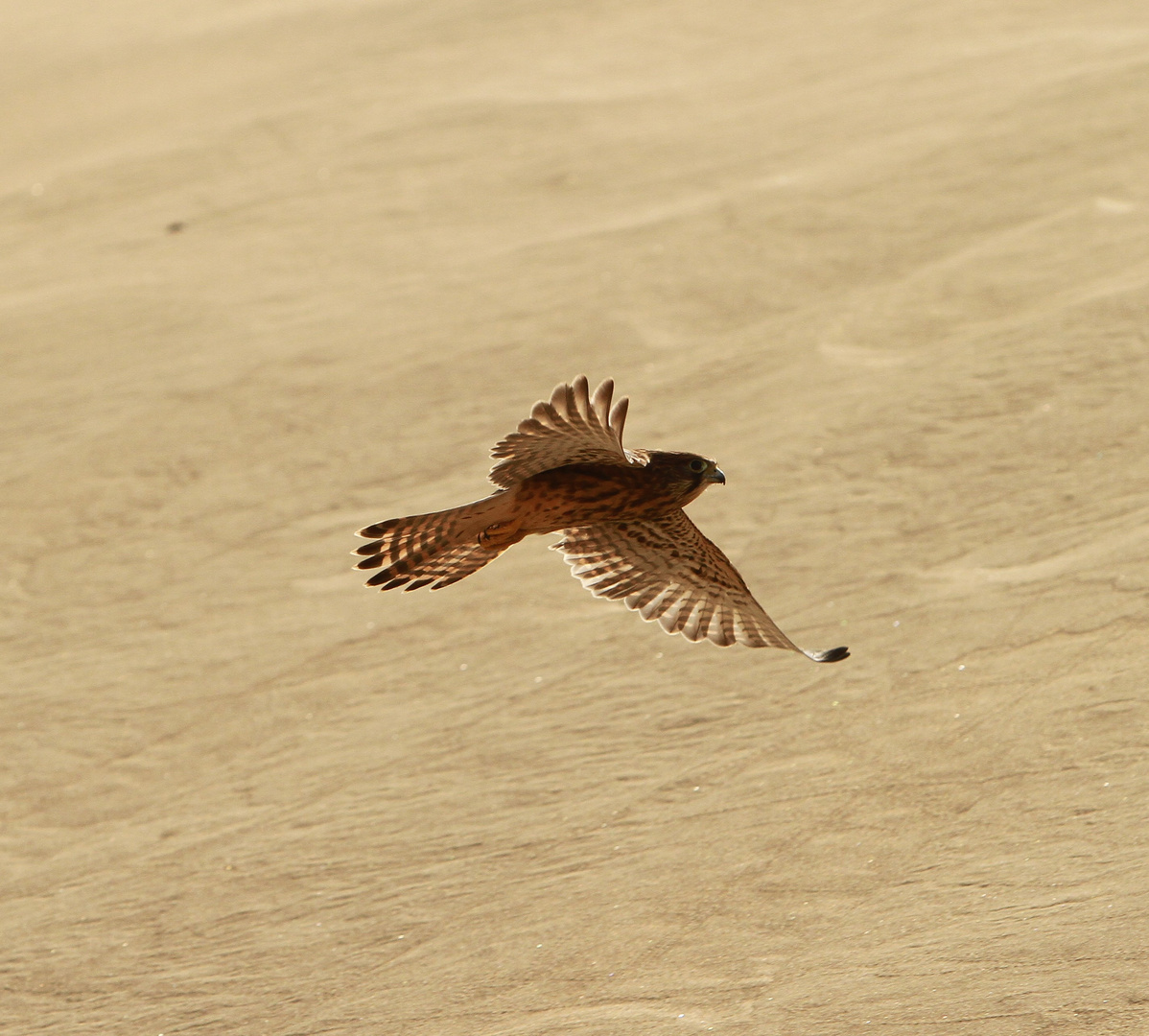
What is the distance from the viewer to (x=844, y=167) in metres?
8.22

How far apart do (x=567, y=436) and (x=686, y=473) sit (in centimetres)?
55

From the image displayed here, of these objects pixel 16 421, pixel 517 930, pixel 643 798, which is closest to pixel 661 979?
pixel 517 930

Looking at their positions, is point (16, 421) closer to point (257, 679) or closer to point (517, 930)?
point (257, 679)

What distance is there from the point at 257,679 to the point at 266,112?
5556mm

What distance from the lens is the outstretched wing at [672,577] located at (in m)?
4.56

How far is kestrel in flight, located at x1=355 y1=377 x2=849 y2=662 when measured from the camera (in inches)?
150

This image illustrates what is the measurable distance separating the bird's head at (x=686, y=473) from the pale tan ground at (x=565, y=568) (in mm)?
1054

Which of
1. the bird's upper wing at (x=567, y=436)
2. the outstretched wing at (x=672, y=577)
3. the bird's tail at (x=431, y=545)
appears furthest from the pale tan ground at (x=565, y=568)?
the bird's upper wing at (x=567, y=436)

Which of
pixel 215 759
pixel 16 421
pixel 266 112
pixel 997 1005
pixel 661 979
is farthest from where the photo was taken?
pixel 266 112

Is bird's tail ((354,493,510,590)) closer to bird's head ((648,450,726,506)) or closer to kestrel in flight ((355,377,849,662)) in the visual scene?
kestrel in flight ((355,377,849,662))

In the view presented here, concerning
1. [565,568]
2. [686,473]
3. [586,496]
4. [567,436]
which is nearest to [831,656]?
[686,473]

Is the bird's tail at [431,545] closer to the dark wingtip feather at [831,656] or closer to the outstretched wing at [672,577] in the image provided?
the outstretched wing at [672,577]

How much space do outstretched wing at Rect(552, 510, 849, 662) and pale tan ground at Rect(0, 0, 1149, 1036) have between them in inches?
19.1

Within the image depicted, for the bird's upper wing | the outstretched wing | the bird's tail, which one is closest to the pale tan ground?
the outstretched wing
